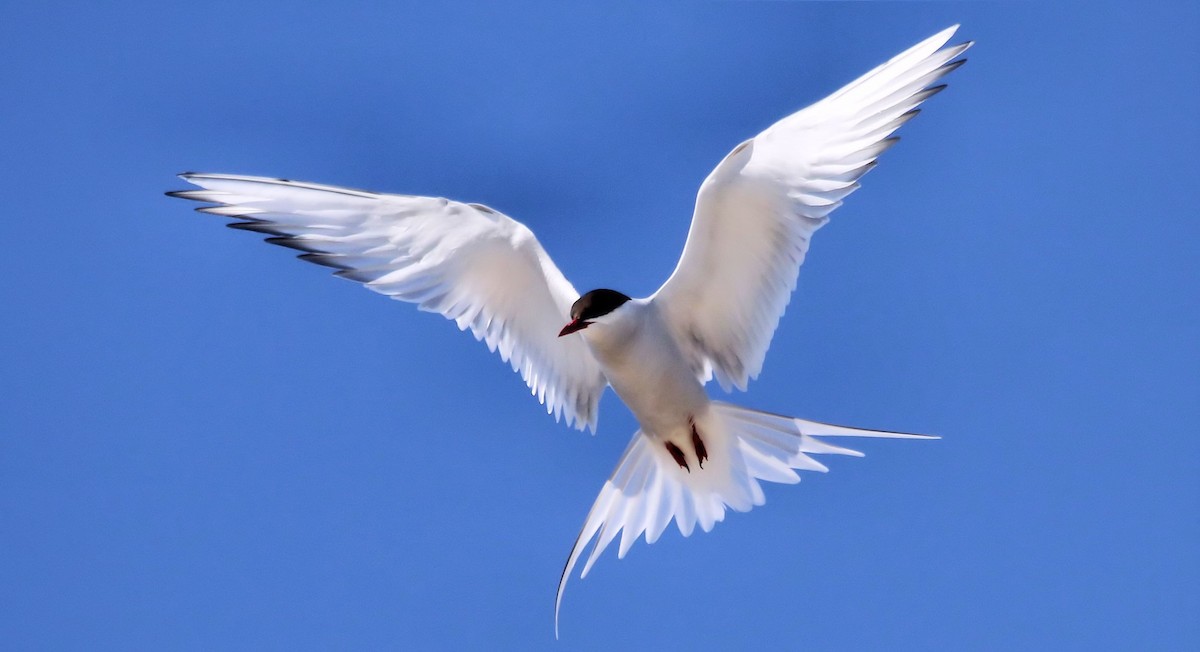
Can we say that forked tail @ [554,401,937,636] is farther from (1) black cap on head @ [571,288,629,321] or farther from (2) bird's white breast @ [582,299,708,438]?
(1) black cap on head @ [571,288,629,321]

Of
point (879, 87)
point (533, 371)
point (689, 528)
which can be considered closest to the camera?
point (879, 87)

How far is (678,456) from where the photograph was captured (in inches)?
244

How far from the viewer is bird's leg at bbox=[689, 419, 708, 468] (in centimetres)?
615

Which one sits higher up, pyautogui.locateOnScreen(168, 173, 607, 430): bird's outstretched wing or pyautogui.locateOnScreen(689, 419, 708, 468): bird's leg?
pyautogui.locateOnScreen(168, 173, 607, 430): bird's outstretched wing

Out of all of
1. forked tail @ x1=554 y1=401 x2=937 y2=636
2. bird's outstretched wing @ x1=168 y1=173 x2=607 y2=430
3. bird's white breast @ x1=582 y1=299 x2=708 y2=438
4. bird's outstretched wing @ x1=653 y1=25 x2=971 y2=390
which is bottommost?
forked tail @ x1=554 y1=401 x2=937 y2=636

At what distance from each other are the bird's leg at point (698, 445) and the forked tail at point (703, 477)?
0.01m

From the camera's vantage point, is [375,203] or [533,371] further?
[533,371]

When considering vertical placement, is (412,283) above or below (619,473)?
above

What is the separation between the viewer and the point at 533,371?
6480 mm

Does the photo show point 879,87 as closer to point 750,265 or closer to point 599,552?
point 750,265

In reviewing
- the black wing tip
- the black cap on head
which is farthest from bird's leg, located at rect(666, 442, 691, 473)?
the black wing tip

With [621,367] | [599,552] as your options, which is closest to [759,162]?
[621,367]

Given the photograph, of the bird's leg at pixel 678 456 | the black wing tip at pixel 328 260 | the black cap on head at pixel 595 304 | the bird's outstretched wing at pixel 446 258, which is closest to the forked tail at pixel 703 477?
the bird's leg at pixel 678 456

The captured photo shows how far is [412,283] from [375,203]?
0.45 metres
